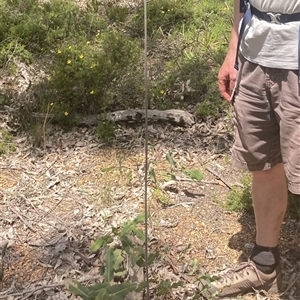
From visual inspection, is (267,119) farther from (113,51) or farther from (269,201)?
(113,51)

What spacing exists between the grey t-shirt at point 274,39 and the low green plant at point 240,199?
1277mm

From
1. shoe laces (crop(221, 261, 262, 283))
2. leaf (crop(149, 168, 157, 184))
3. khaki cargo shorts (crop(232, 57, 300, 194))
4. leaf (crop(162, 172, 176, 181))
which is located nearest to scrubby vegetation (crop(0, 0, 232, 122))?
leaf (crop(162, 172, 176, 181))

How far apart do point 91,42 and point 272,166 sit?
129 inches

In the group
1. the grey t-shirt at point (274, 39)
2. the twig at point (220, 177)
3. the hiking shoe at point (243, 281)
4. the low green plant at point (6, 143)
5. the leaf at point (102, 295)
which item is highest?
the grey t-shirt at point (274, 39)

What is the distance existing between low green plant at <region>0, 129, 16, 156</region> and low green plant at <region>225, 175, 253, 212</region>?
161 centimetres

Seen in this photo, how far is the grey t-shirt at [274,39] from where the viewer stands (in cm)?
201

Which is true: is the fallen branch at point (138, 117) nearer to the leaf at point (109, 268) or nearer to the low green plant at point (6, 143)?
the low green plant at point (6, 143)

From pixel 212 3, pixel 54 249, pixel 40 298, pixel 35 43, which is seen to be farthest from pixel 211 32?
pixel 40 298

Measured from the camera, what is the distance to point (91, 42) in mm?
5246

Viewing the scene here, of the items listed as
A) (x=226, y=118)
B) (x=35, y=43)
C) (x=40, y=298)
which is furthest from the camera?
(x=35, y=43)

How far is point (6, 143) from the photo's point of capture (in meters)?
4.00

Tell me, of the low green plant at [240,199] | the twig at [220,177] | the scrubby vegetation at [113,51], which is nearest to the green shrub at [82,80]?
the scrubby vegetation at [113,51]

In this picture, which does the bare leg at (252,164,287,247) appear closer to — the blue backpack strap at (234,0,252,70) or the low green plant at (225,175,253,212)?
the blue backpack strap at (234,0,252,70)

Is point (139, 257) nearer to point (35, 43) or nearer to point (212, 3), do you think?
point (35, 43)
